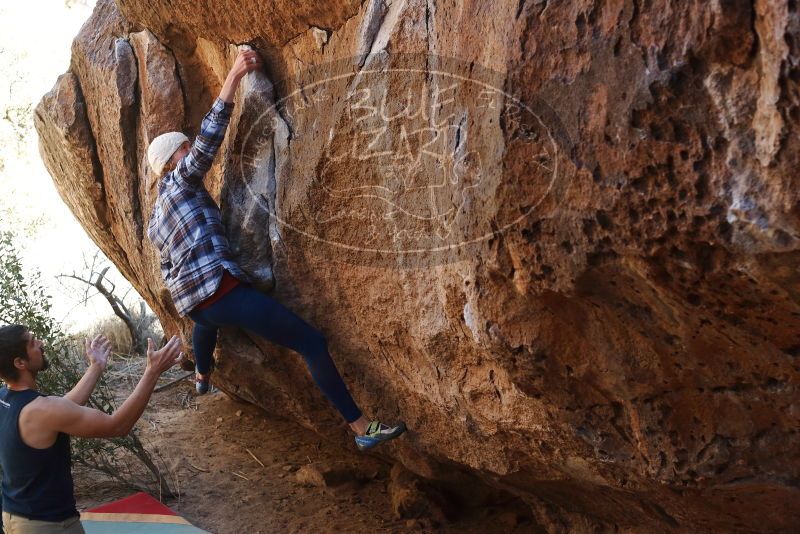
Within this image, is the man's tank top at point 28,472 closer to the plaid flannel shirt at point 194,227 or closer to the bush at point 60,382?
the plaid flannel shirt at point 194,227

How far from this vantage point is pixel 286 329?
3613mm

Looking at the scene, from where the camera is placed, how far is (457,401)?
3410 millimetres

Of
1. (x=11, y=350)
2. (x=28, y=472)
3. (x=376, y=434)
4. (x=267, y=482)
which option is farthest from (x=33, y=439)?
(x=267, y=482)

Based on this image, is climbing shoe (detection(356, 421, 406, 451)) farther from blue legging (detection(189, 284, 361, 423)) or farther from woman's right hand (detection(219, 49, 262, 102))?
woman's right hand (detection(219, 49, 262, 102))

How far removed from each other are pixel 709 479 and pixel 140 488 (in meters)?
3.41

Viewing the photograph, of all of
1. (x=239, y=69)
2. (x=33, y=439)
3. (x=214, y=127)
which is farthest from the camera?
(x=239, y=69)

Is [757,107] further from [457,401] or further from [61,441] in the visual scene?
[61,441]

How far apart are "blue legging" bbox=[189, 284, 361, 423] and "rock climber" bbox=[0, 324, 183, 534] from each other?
69cm

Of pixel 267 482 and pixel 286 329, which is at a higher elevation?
pixel 286 329

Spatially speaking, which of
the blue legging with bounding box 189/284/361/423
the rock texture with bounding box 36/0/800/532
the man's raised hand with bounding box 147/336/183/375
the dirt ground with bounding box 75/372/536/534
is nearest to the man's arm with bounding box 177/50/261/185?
the rock texture with bounding box 36/0/800/532

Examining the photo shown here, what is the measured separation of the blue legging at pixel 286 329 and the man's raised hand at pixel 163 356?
254 mm

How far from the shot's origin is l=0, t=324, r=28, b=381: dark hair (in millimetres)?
3029
